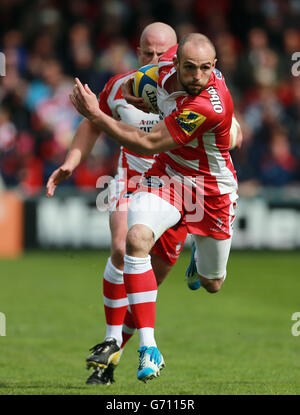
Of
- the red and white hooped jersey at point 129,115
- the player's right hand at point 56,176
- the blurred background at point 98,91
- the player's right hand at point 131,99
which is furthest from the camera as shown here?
the blurred background at point 98,91

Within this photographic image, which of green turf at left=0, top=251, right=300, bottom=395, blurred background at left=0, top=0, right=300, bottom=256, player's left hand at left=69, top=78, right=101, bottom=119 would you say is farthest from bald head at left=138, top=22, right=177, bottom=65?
blurred background at left=0, top=0, right=300, bottom=256

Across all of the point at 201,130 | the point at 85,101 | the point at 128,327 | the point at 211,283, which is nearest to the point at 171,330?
the point at 128,327

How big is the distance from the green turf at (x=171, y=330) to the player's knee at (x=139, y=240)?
0.99m

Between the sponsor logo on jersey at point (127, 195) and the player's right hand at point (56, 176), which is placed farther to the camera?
the sponsor logo on jersey at point (127, 195)

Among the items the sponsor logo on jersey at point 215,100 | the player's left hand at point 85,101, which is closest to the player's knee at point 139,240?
the player's left hand at point 85,101

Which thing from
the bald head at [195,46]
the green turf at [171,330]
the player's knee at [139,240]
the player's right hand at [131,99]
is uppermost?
the bald head at [195,46]

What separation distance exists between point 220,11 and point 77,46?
3.97m

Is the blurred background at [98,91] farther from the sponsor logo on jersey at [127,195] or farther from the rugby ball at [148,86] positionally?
the rugby ball at [148,86]

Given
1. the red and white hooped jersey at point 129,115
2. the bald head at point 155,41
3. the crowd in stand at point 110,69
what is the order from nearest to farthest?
the bald head at point 155,41, the red and white hooped jersey at point 129,115, the crowd in stand at point 110,69

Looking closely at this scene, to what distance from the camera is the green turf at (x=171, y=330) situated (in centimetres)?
628

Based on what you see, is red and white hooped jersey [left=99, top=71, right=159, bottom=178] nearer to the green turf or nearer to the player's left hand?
the player's left hand

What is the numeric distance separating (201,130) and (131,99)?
695 millimetres

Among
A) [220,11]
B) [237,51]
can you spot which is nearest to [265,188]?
[237,51]
